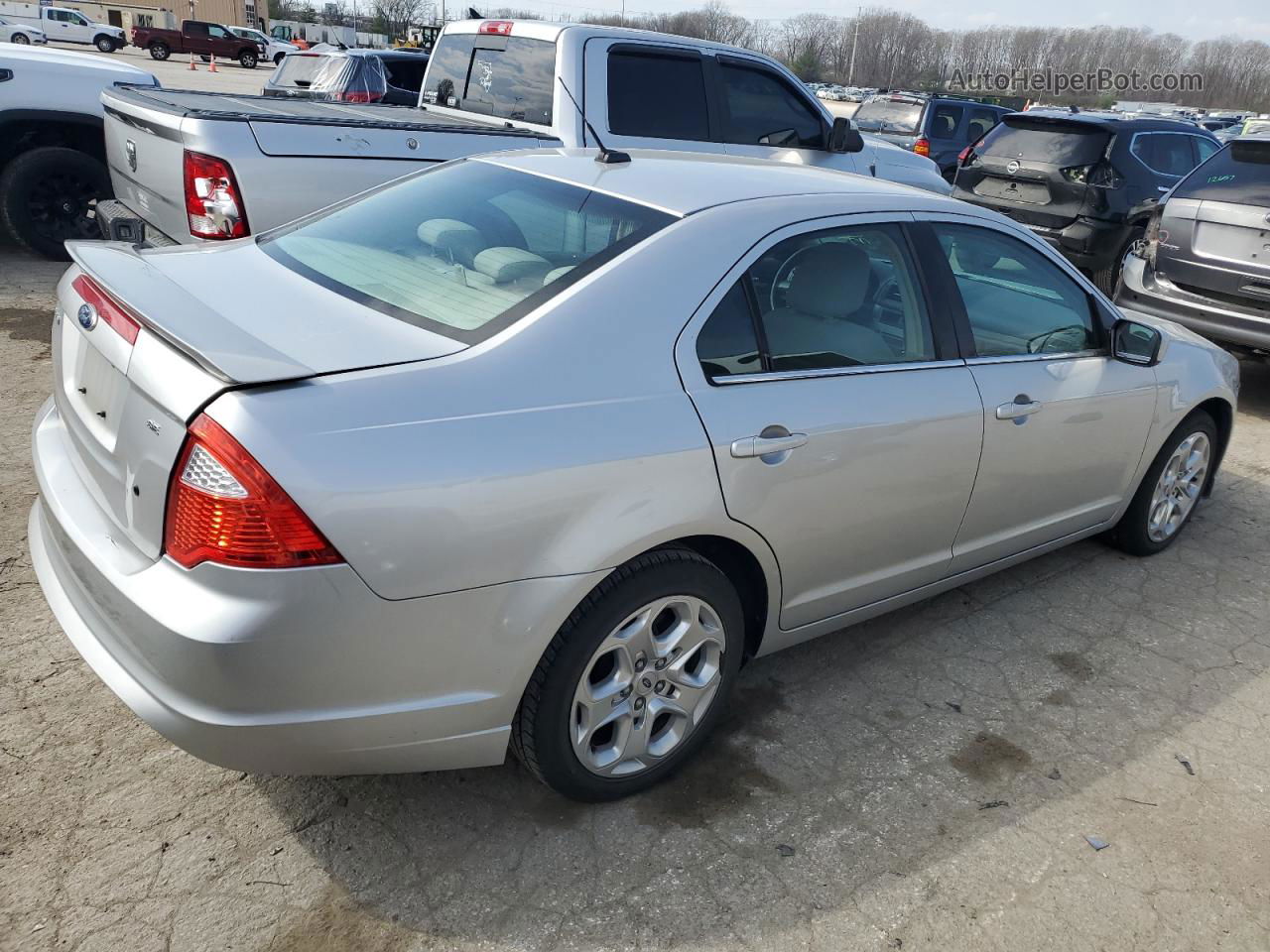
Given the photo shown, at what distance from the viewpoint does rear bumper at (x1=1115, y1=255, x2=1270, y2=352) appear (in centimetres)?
612

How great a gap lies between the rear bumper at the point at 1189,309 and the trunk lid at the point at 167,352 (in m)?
5.69

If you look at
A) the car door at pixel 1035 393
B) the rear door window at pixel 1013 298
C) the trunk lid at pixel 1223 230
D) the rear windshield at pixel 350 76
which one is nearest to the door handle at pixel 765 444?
the car door at pixel 1035 393

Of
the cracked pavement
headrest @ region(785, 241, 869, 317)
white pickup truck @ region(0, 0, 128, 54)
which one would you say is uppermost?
white pickup truck @ region(0, 0, 128, 54)

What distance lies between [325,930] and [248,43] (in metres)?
53.2

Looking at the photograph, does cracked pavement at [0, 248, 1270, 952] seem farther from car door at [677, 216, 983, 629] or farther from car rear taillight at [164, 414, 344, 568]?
car rear taillight at [164, 414, 344, 568]

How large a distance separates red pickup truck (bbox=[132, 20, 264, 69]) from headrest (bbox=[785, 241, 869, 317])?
169 ft

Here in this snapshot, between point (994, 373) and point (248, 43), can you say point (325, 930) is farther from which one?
point (248, 43)

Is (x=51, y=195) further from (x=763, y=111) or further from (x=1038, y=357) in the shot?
(x=1038, y=357)

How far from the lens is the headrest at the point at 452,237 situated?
2.80m

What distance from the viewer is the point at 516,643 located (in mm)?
2215

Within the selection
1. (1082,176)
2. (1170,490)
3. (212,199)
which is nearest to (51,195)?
(212,199)

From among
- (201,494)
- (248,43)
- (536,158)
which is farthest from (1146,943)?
(248,43)

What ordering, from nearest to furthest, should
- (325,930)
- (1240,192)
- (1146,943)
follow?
1. (325,930)
2. (1146,943)
3. (1240,192)

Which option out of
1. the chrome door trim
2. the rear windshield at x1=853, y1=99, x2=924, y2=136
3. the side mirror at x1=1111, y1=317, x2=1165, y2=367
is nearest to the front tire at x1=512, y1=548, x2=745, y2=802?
the chrome door trim
